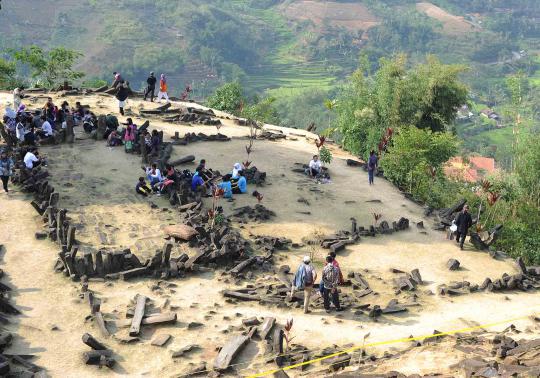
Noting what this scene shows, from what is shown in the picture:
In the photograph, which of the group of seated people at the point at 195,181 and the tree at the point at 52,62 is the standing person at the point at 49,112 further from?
the tree at the point at 52,62

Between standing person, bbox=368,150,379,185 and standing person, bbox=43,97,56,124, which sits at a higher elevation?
standing person, bbox=43,97,56,124

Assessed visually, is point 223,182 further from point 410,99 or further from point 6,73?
point 6,73

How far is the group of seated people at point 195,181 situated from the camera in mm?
21500

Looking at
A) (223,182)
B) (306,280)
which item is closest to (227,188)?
(223,182)

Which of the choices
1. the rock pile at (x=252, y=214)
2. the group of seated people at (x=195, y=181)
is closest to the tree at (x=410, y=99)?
the group of seated people at (x=195, y=181)

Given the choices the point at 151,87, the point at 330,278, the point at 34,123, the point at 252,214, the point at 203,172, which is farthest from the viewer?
the point at 151,87

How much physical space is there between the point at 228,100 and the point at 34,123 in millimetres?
18312

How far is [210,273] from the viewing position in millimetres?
16656

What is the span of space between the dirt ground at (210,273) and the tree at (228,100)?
13.6 m

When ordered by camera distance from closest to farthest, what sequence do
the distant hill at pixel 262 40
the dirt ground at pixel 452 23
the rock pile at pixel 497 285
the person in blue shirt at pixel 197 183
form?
1. the rock pile at pixel 497 285
2. the person in blue shirt at pixel 197 183
3. the distant hill at pixel 262 40
4. the dirt ground at pixel 452 23

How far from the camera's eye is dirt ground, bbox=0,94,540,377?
12648 millimetres

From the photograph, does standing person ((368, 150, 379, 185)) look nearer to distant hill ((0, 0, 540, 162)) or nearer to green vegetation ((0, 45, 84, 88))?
green vegetation ((0, 45, 84, 88))

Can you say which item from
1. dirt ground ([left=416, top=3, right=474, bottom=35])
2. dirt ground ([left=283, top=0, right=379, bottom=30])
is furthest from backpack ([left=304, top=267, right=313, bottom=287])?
dirt ground ([left=416, top=3, right=474, bottom=35])

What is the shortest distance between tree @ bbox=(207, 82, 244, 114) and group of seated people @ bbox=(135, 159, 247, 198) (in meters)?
18.4
